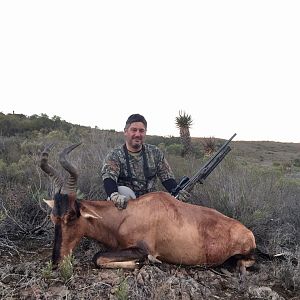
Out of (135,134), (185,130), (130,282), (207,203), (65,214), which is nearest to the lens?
(130,282)

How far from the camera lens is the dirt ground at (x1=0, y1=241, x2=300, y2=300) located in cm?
408

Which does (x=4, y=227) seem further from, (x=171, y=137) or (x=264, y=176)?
(x=171, y=137)

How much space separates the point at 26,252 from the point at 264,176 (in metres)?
5.10

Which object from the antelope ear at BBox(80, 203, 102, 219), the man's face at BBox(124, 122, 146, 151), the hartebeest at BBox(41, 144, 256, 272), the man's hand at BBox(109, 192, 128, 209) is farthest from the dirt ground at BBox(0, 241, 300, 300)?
the man's face at BBox(124, 122, 146, 151)

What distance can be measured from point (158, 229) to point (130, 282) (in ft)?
2.54

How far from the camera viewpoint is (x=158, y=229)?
4934 millimetres

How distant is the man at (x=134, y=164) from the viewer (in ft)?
19.2

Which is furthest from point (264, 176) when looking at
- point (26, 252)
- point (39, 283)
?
point (39, 283)

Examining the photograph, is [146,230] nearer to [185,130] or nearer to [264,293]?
[264,293]

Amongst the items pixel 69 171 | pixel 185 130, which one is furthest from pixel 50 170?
pixel 185 130

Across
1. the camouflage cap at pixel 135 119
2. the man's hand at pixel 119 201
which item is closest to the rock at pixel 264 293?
the man's hand at pixel 119 201

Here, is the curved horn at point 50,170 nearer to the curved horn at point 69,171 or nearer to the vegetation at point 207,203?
the curved horn at point 69,171

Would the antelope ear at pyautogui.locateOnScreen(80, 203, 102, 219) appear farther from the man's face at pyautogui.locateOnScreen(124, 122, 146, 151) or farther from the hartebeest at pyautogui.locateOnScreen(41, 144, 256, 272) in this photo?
the man's face at pyautogui.locateOnScreen(124, 122, 146, 151)

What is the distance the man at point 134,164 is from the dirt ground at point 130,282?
981 millimetres
